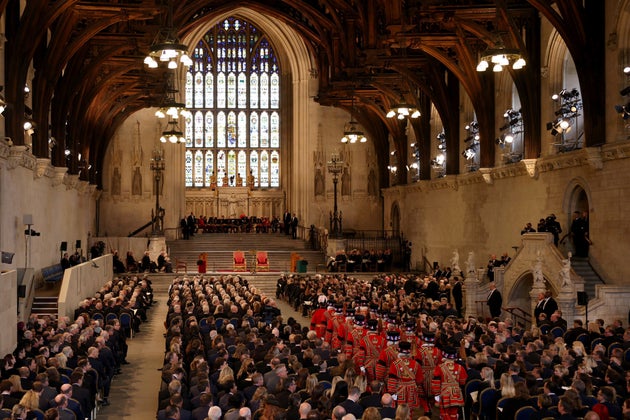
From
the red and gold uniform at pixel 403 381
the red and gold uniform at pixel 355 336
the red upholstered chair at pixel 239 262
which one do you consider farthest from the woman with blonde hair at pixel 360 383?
the red upholstered chair at pixel 239 262

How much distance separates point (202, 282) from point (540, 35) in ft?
50.4

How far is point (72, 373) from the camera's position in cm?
1398

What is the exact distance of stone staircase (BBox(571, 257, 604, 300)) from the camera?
79.6 feet

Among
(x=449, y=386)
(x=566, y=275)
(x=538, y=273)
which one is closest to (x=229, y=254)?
(x=538, y=273)

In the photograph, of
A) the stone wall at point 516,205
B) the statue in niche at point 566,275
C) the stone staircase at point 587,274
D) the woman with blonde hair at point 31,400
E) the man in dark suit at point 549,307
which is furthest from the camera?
the stone staircase at point 587,274

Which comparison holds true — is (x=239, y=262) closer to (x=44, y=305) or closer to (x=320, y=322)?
(x=44, y=305)

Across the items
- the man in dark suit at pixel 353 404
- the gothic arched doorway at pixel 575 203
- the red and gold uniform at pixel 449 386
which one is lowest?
the red and gold uniform at pixel 449 386

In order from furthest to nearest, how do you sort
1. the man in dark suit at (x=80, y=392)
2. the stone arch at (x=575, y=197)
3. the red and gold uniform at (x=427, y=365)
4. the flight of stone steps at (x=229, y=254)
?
the flight of stone steps at (x=229, y=254), the stone arch at (x=575, y=197), the red and gold uniform at (x=427, y=365), the man in dark suit at (x=80, y=392)

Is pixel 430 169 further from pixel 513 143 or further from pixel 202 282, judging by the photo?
pixel 202 282

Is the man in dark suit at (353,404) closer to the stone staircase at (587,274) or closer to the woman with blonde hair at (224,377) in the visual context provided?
the woman with blonde hair at (224,377)

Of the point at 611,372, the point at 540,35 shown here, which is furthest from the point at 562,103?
the point at 611,372

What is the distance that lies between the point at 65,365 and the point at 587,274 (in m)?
16.2

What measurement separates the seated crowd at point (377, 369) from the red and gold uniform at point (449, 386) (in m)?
0.02

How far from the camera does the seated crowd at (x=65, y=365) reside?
11680 millimetres
